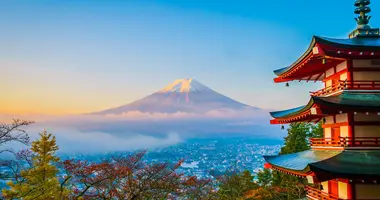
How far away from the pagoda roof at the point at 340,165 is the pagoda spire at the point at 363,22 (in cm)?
395

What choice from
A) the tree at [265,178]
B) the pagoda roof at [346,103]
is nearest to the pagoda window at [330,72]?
the pagoda roof at [346,103]

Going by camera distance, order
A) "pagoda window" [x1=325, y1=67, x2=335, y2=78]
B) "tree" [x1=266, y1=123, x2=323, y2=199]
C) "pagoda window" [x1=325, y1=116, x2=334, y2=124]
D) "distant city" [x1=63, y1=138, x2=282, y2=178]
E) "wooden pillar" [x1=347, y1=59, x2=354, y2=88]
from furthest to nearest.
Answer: "distant city" [x1=63, y1=138, x2=282, y2=178] < "tree" [x1=266, y1=123, x2=323, y2=199] < "pagoda window" [x1=325, y1=67, x2=335, y2=78] < "pagoda window" [x1=325, y1=116, x2=334, y2=124] < "wooden pillar" [x1=347, y1=59, x2=354, y2=88]

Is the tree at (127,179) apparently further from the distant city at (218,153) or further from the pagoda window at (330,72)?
the distant city at (218,153)

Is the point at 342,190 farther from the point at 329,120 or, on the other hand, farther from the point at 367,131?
the point at 329,120

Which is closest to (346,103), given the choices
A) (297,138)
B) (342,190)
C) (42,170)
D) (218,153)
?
(342,190)

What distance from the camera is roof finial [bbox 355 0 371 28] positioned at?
39.0ft

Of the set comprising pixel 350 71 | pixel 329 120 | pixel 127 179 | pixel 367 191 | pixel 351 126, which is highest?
pixel 350 71

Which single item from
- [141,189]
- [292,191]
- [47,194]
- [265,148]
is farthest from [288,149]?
[265,148]

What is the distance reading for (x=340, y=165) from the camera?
31.1 feet

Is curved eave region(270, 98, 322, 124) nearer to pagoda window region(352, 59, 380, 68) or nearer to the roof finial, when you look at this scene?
pagoda window region(352, 59, 380, 68)

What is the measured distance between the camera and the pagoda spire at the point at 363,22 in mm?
11727

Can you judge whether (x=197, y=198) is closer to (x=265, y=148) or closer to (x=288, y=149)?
(x=288, y=149)

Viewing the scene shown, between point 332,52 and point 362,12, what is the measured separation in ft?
9.72

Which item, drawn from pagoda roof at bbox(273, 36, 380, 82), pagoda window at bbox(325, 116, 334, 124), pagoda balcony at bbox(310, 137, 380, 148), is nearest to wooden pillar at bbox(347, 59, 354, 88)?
pagoda roof at bbox(273, 36, 380, 82)
